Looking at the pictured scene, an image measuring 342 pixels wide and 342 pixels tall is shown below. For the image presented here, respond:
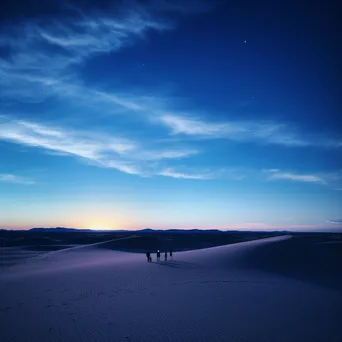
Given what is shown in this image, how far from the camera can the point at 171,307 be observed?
39.4 ft

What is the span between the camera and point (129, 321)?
34.5ft

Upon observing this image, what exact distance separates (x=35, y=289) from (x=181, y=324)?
9942 millimetres

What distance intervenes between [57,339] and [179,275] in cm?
1062

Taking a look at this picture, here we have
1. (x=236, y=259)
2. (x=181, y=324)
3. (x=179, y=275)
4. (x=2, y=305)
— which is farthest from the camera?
(x=236, y=259)

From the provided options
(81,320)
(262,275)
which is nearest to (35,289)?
(81,320)

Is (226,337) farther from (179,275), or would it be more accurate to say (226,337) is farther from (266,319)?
(179,275)

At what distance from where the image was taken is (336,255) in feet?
86.3

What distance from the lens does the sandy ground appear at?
948cm

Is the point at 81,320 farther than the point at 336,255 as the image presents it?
No

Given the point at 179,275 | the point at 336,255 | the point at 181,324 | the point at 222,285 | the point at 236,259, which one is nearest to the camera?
the point at 181,324

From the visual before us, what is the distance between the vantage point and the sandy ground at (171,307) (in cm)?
948

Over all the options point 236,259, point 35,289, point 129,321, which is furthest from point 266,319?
point 236,259

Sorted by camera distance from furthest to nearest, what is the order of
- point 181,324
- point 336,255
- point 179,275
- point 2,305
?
1. point 336,255
2. point 179,275
3. point 2,305
4. point 181,324

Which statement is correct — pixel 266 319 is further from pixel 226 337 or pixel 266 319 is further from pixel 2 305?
pixel 2 305
